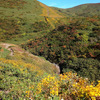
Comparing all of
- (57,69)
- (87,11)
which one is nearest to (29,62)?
(57,69)

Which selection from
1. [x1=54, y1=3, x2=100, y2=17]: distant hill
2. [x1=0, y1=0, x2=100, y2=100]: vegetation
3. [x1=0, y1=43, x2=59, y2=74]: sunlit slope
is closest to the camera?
[x1=0, y1=0, x2=100, y2=100]: vegetation

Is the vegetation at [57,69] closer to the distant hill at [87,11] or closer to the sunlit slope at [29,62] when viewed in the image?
the sunlit slope at [29,62]

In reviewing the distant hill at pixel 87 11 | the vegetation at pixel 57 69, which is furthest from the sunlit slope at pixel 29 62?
the distant hill at pixel 87 11

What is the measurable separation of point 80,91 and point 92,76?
6.02 metres

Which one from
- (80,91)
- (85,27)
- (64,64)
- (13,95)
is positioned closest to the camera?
(80,91)

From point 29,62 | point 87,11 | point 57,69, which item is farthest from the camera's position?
point 87,11

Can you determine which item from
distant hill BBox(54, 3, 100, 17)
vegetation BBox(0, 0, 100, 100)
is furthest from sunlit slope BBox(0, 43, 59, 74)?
distant hill BBox(54, 3, 100, 17)

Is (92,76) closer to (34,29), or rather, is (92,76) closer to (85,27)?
(85,27)

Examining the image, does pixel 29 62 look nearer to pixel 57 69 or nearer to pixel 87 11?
pixel 57 69

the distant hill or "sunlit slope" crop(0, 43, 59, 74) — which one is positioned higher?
the distant hill

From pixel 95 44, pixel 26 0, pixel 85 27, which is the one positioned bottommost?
pixel 95 44

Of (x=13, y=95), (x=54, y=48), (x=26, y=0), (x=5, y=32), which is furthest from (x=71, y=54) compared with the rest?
(x=26, y=0)

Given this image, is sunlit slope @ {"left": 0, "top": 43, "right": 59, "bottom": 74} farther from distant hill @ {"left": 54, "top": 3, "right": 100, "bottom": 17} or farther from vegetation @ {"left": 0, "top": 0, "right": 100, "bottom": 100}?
distant hill @ {"left": 54, "top": 3, "right": 100, "bottom": 17}

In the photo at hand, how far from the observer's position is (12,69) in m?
5.77
